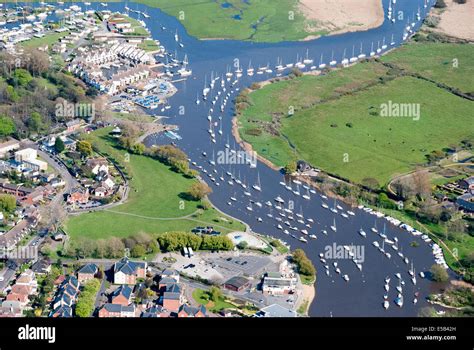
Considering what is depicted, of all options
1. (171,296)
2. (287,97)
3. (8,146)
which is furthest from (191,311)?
(287,97)

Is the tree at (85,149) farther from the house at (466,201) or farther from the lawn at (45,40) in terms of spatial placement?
the house at (466,201)

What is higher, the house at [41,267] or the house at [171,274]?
the house at [171,274]

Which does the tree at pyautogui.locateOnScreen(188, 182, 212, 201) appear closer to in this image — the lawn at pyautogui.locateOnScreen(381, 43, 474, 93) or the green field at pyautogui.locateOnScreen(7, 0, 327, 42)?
the lawn at pyautogui.locateOnScreen(381, 43, 474, 93)

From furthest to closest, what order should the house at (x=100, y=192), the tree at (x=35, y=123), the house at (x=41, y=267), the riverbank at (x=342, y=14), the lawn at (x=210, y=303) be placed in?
1. the riverbank at (x=342, y=14)
2. the tree at (x=35, y=123)
3. the house at (x=100, y=192)
4. the house at (x=41, y=267)
5. the lawn at (x=210, y=303)

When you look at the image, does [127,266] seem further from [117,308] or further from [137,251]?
[117,308]


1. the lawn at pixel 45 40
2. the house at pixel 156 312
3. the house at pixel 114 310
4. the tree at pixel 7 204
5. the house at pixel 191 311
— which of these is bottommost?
the house at pixel 156 312

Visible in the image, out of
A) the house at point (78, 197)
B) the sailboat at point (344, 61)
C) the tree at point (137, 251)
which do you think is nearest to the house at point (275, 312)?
the tree at point (137, 251)

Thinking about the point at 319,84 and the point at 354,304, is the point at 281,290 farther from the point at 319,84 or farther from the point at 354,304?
the point at 319,84
